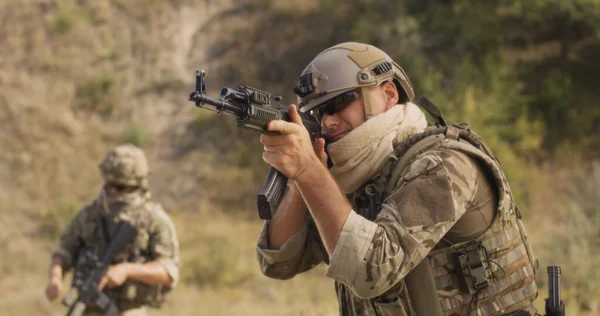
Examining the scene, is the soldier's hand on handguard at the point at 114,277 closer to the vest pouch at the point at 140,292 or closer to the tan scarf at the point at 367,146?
the vest pouch at the point at 140,292

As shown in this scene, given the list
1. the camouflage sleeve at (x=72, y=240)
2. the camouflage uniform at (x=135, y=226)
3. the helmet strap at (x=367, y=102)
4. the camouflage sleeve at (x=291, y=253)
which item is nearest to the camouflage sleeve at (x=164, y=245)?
the camouflage uniform at (x=135, y=226)

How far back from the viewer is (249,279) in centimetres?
1241

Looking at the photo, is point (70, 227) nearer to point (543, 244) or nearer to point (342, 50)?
point (342, 50)

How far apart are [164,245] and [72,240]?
707 mm

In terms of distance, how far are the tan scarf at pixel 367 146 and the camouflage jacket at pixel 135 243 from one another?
2839mm

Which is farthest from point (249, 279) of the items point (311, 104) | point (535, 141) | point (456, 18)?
point (311, 104)

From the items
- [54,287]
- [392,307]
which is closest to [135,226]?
[54,287]

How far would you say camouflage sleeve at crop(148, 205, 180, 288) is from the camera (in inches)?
219

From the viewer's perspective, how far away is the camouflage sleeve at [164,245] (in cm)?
557

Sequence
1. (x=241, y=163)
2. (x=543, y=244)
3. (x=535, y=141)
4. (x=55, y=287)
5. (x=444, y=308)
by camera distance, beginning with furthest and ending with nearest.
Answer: (x=241, y=163) < (x=535, y=141) < (x=543, y=244) < (x=55, y=287) < (x=444, y=308)

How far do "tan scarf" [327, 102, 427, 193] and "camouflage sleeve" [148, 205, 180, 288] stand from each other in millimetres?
2814

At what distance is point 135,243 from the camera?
18.4 ft

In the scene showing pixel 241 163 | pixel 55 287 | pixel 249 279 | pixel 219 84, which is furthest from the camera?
pixel 219 84

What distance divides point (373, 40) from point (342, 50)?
14.3 m
